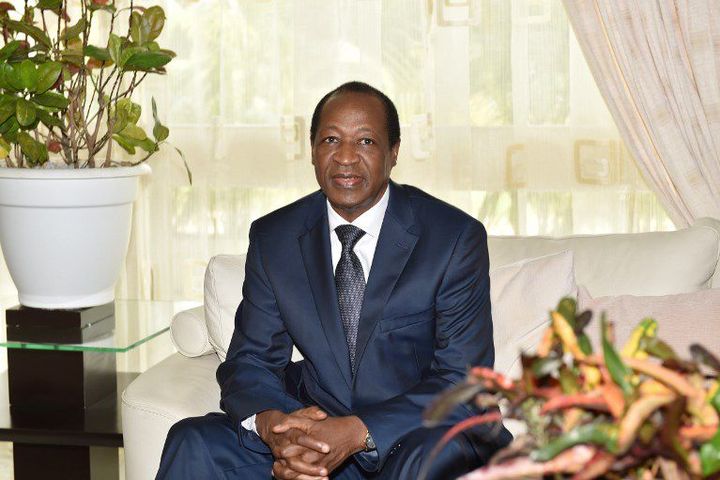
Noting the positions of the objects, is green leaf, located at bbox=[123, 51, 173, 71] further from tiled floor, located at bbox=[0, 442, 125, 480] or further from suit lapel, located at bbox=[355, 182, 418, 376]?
tiled floor, located at bbox=[0, 442, 125, 480]

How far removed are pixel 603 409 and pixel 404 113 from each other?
2.68 m

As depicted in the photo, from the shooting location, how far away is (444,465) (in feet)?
6.93

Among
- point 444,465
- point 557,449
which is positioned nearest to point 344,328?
point 444,465

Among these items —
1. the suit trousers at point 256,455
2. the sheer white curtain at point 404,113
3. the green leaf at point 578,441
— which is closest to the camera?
the green leaf at point 578,441

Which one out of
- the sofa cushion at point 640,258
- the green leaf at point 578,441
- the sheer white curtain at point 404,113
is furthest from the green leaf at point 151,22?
the green leaf at point 578,441

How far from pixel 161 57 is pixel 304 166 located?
2.73 feet

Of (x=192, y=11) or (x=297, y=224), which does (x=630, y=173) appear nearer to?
(x=297, y=224)

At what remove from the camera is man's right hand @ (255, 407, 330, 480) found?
2.12 m

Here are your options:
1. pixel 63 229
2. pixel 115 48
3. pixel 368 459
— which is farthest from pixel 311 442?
pixel 115 48

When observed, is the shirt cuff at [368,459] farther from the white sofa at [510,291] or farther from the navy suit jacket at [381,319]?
the white sofa at [510,291]

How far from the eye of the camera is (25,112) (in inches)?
110

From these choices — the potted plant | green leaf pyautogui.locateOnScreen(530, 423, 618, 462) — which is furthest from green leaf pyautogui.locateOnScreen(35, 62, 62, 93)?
green leaf pyautogui.locateOnScreen(530, 423, 618, 462)

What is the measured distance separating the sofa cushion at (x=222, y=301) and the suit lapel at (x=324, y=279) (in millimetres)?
338

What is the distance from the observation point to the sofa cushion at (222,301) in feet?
8.96
